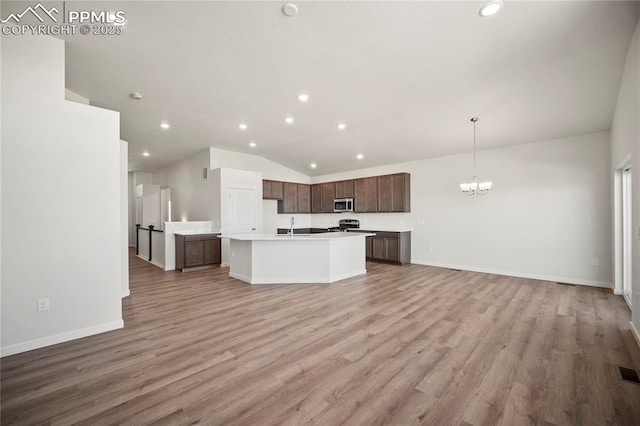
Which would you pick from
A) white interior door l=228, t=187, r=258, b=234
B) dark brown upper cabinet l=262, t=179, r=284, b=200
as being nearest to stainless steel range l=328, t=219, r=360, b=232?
dark brown upper cabinet l=262, t=179, r=284, b=200

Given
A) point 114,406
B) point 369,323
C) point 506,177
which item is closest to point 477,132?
point 506,177

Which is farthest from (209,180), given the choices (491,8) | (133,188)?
(491,8)

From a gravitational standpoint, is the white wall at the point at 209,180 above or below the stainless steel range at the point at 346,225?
above

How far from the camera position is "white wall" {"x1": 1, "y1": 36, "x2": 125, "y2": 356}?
8.17 feet

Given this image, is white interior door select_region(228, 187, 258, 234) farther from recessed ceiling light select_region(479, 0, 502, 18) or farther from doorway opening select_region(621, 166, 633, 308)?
doorway opening select_region(621, 166, 633, 308)

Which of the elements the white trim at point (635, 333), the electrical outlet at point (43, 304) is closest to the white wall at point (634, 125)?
the white trim at point (635, 333)

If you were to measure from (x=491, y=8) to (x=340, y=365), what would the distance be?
3364 millimetres

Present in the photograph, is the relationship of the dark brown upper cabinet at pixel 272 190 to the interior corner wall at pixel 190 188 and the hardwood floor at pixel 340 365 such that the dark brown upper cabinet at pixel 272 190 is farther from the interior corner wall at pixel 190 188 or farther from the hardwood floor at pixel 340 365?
the hardwood floor at pixel 340 365

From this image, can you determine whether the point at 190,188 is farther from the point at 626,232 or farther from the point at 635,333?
the point at 626,232

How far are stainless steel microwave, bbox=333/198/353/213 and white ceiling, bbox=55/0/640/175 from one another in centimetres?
282

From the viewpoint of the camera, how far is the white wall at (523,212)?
465 cm

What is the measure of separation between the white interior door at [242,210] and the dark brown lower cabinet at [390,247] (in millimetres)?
3340

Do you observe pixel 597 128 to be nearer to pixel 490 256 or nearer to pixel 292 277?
pixel 490 256

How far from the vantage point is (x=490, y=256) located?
18.9ft
